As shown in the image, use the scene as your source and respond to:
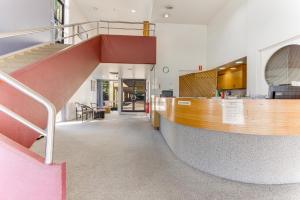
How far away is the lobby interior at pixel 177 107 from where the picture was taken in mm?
2398

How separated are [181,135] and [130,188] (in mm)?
1612

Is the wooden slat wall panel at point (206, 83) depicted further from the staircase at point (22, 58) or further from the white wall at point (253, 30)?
the staircase at point (22, 58)

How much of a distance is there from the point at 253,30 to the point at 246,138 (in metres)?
3.62

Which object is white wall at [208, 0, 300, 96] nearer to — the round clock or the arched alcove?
the arched alcove

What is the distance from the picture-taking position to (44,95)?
153 inches

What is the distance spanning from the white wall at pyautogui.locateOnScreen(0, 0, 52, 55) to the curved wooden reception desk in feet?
15.3

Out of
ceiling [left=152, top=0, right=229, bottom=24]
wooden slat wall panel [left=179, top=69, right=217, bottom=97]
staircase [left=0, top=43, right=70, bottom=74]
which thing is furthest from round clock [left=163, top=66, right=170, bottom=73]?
staircase [left=0, top=43, right=70, bottom=74]

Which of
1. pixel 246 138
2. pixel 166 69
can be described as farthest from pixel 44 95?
pixel 166 69

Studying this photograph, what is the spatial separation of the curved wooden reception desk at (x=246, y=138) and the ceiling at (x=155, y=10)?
4.87 metres

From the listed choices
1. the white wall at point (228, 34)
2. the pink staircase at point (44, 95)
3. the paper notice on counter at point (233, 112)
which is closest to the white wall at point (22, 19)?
the pink staircase at point (44, 95)

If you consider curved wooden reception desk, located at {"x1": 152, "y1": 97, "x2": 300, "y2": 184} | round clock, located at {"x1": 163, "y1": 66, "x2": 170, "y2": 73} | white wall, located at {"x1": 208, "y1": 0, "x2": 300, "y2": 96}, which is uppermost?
white wall, located at {"x1": 208, "y1": 0, "x2": 300, "y2": 96}

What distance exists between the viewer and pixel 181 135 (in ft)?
12.8

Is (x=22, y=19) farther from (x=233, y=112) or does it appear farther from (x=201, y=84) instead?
(x=201, y=84)

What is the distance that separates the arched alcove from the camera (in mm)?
3996
